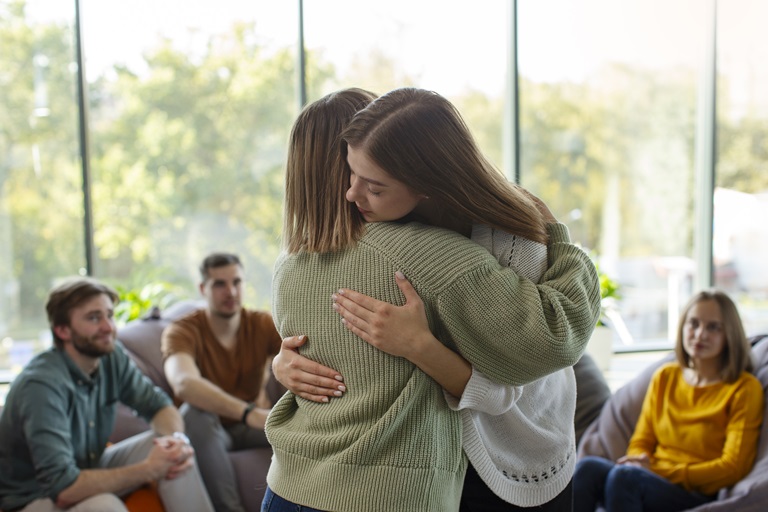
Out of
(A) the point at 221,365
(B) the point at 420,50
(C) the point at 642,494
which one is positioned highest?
(B) the point at 420,50

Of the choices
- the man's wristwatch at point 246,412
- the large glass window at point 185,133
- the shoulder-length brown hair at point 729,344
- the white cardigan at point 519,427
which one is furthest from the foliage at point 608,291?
the white cardigan at point 519,427

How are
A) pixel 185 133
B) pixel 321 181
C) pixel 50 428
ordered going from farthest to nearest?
pixel 185 133 → pixel 50 428 → pixel 321 181

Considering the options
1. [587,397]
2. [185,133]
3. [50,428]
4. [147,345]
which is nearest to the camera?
[50,428]

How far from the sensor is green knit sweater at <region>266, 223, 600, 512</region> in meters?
1.30

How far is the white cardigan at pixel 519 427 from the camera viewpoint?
4.56 feet

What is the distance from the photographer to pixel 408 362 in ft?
4.42

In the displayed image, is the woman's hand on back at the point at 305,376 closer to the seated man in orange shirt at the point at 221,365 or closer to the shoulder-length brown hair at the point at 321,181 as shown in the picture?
the shoulder-length brown hair at the point at 321,181

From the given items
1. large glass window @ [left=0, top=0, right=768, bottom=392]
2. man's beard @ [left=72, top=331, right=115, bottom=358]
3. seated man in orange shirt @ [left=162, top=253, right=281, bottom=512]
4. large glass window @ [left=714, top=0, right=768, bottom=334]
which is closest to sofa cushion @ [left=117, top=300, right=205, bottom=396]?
seated man in orange shirt @ [left=162, top=253, right=281, bottom=512]

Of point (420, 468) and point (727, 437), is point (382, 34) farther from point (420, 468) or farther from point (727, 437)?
point (420, 468)

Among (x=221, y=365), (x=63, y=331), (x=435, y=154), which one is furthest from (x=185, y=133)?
(x=435, y=154)

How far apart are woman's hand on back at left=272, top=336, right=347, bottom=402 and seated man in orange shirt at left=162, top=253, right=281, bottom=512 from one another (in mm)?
2120

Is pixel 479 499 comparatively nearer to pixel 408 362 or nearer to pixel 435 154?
pixel 408 362

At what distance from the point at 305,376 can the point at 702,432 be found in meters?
2.22

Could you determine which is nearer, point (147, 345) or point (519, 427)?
point (519, 427)
